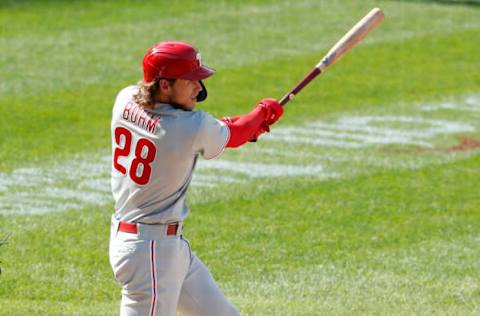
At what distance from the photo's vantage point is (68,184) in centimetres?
1143

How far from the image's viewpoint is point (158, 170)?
614 cm

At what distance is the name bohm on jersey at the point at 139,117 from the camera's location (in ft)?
20.2

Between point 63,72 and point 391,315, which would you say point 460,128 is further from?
point 391,315

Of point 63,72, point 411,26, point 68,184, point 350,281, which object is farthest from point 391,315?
point 411,26

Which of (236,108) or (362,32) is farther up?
(362,32)

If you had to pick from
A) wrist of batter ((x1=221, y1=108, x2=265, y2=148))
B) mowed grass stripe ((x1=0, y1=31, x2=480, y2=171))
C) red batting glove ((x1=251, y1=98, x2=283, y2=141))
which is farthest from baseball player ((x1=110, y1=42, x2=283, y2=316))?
mowed grass stripe ((x1=0, y1=31, x2=480, y2=171))

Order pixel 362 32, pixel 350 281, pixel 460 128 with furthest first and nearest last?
1. pixel 460 128
2. pixel 350 281
3. pixel 362 32

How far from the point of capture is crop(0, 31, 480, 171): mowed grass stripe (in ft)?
42.4

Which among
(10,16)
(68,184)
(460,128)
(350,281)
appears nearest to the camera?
(350,281)

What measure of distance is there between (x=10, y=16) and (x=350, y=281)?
35.8 ft

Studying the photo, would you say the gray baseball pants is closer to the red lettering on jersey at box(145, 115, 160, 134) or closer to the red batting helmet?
the red lettering on jersey at box(145, 115, 160, 134)

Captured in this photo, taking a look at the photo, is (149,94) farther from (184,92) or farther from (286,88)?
(286,88)

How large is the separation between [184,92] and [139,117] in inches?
9.5

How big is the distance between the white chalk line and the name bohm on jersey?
4471 millimetres
